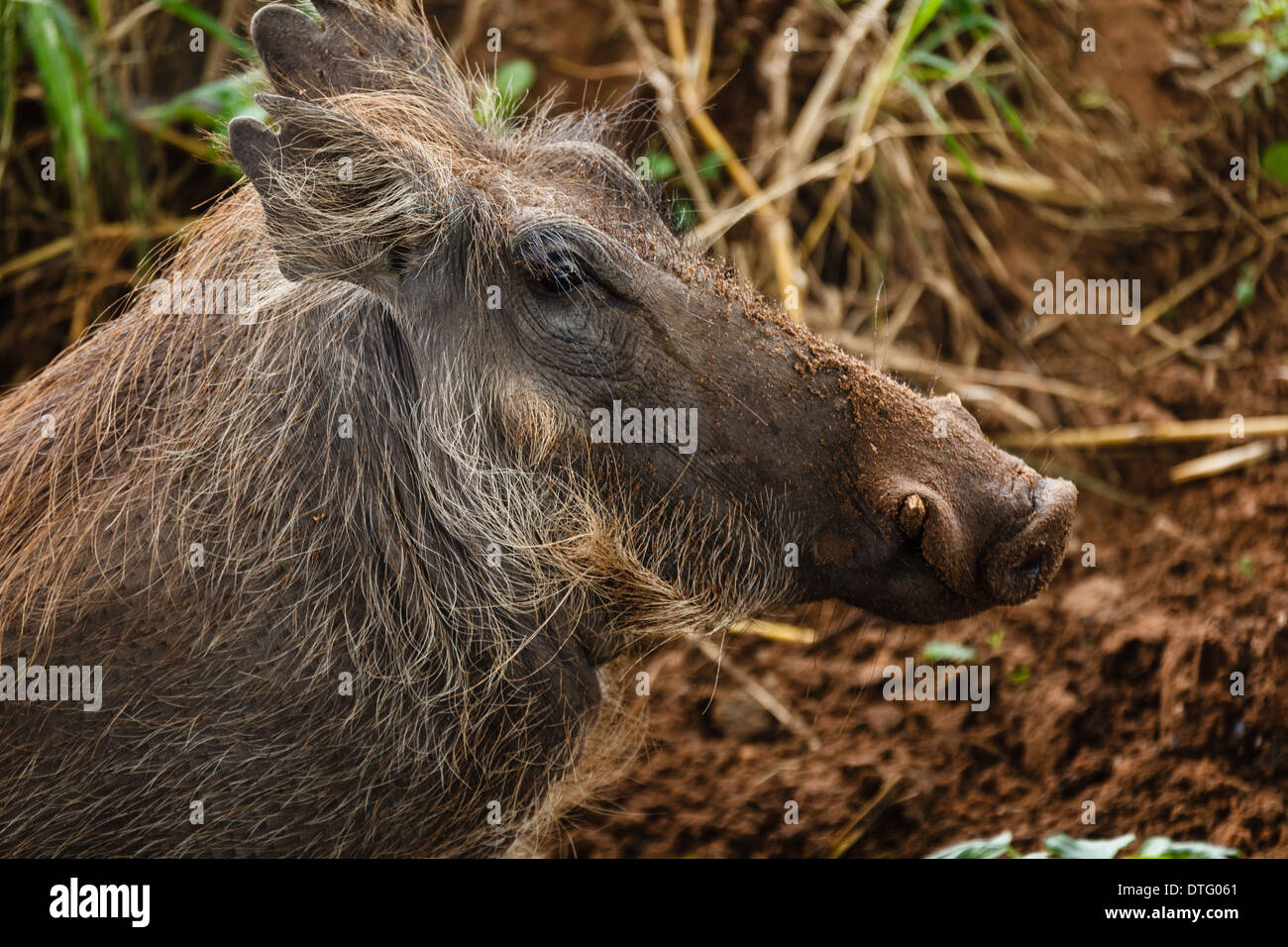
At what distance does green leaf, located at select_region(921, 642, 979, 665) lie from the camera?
4.13 meters

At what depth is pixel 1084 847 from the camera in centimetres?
320

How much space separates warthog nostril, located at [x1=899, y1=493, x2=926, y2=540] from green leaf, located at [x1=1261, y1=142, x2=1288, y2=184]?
341cm

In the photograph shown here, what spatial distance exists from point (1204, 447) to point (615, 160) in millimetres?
2682

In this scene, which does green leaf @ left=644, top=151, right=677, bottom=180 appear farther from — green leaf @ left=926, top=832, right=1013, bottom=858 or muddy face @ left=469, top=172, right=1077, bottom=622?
green leaf @ left=926, top=832, right=1013, bottom=858

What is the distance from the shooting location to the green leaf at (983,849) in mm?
3258

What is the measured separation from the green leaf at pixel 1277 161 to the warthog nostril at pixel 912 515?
3408 millimetres

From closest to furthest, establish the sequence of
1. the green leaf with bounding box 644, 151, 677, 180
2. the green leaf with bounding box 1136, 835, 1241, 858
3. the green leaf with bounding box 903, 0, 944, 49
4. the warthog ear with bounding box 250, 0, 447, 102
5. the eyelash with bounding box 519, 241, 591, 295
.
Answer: the eyelash with bounding box 519, 241, 591, 295 → the warthog ear with bounding box 250, 0, 447, 102 → the green leaf with bounding box 1136, 835, 1241, 858 → the green leaf with bounding box 903, 0, 944, 49 → the green leaf with bounding box 644, 151, 677, 180

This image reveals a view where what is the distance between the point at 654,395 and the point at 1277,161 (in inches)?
144

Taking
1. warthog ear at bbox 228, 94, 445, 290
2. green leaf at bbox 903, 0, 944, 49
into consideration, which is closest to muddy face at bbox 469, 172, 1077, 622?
warthog ear at bbox 228, 94, 445, 290

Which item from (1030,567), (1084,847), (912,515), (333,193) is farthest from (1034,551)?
(333,193)
